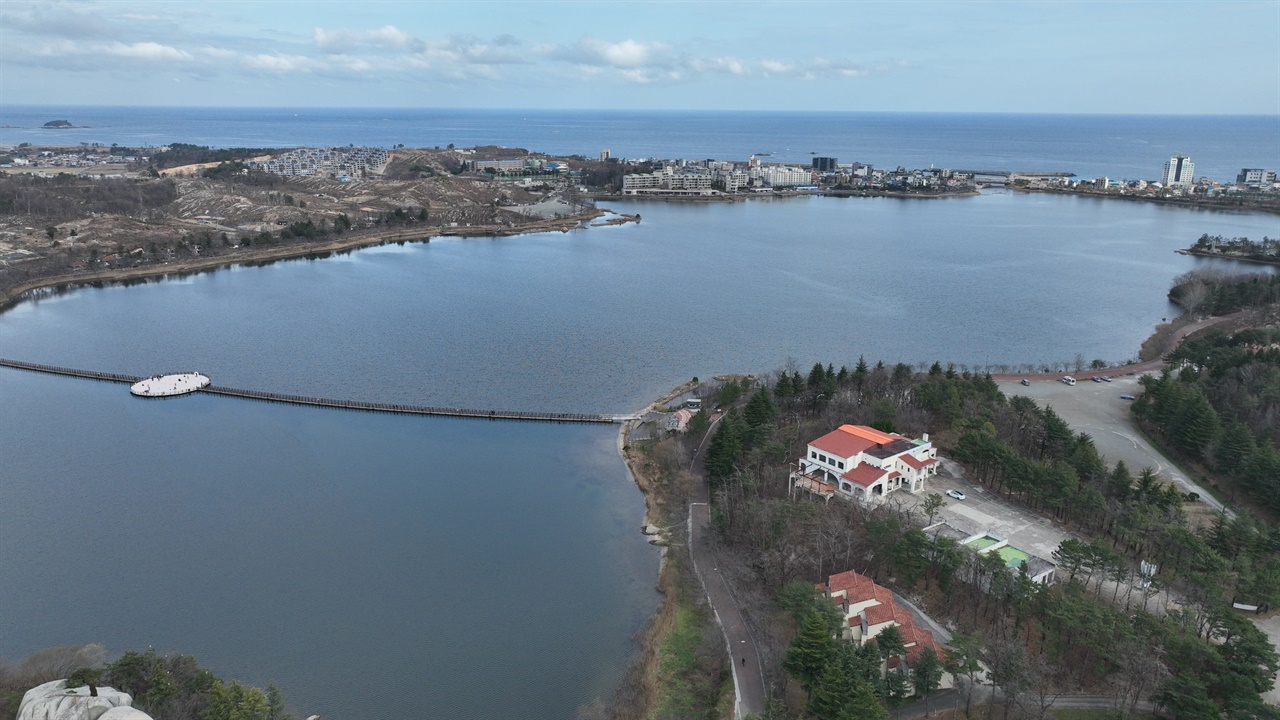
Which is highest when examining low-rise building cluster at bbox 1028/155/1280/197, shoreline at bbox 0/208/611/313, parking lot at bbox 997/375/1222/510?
low-rise building cluster at bbox 1028/155/1280/197

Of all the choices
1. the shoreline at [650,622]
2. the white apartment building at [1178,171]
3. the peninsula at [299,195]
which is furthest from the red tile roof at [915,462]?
the white apartment building at [1178,171]

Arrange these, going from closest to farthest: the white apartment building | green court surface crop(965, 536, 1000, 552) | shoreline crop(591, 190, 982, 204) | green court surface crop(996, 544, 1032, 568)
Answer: green court surface crop(996, 544, 1032, 568), green court surface crop(965, 536, 1000, 552), shoreline crop(591, 190, 982, 204), the white apartment building

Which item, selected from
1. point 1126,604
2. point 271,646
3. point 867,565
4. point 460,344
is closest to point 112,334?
point 460,344

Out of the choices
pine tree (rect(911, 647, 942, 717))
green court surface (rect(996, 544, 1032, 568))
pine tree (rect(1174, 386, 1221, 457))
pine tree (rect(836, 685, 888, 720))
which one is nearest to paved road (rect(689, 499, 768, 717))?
pine tree (rect(836, 685, 888, 720))

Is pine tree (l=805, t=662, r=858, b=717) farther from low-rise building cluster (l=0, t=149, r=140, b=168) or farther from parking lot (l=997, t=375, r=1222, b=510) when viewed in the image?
low-rise building cluster (l=0, t=149, r=140, b=168)

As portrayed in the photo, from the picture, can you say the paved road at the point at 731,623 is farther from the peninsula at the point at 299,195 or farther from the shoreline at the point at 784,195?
the shoreline at the point at 784,195

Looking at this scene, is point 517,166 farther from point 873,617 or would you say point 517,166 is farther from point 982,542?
point 873,617

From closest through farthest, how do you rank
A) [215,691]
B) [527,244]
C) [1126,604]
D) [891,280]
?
[215,691]
[1126,604]
[891,280]
[527,244]

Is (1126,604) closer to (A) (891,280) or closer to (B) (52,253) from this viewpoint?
(A) (891,280)
